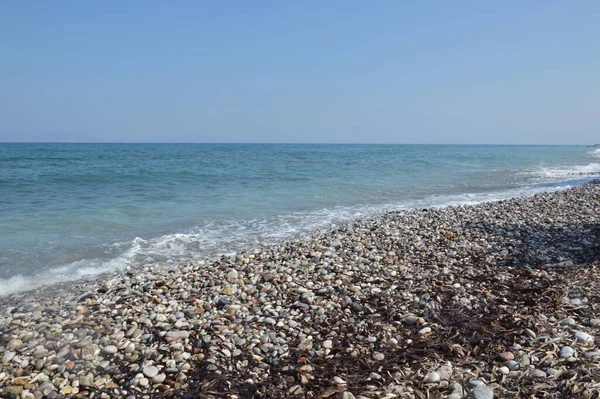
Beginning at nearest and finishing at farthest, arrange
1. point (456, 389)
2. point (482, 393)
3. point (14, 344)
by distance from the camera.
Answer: point (482, 393) < point (456, 389) < point (14, 344)

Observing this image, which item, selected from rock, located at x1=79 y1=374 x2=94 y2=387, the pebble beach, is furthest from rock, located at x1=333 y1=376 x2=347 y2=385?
rock, located at x1=79 y1=374 x2=94 y2=387

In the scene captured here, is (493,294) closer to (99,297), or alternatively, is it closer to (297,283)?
(297,283)

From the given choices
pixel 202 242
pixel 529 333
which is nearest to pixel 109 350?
pixel 529 333

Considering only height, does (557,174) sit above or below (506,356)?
above

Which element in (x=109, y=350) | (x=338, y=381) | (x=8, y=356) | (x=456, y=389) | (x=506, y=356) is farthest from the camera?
(x=109, y=350)

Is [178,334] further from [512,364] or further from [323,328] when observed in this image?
[512,364]

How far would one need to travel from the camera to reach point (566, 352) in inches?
149

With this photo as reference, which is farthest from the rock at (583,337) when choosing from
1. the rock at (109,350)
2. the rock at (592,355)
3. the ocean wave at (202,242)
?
the ocean wave at (202,242)

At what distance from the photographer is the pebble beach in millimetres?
3537

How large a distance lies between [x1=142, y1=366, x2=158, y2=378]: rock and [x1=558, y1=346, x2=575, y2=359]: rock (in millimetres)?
3771

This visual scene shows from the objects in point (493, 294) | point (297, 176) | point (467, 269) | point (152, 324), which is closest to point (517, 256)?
point (467, 269)

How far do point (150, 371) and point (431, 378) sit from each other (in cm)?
255

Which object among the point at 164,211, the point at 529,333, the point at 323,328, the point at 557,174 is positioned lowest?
the point at 323,328

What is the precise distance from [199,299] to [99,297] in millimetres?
1433
